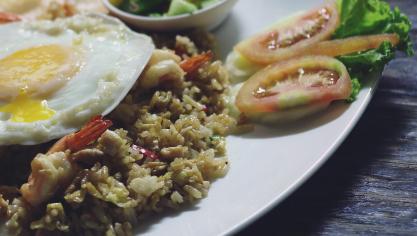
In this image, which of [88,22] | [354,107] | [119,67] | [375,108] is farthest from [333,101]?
[88,22]

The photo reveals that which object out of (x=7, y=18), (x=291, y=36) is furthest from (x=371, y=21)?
(x=7, y=18)

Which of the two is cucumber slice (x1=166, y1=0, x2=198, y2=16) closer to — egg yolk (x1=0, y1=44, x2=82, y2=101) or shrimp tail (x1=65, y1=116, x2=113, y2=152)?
egg yolk (x1=0, y1=44, x2=82, y2=101)

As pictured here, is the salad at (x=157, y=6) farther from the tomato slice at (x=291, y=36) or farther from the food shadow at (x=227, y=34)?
the tomato slice at (x=291, y=36)

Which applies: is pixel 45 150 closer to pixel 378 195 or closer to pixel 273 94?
pixel 273 94

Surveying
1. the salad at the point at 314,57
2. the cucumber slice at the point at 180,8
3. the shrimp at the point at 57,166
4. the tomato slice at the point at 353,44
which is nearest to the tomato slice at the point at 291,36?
the salad at the point at 314,57

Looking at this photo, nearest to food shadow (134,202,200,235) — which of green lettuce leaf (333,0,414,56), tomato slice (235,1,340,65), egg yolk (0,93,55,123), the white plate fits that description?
the white plate

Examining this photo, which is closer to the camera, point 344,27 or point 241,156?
point 241,156

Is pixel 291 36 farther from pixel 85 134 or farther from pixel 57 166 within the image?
Result: pixel 57 166
